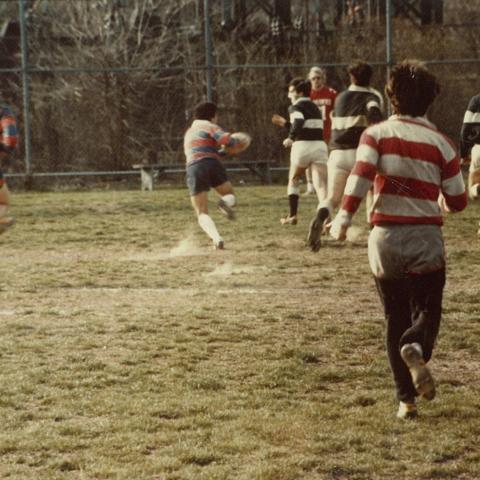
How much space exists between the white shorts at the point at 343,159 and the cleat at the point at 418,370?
6.66 m

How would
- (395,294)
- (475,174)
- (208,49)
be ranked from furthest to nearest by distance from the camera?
(208,49), (475,174), (395,294)

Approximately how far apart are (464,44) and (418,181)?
1911 cm

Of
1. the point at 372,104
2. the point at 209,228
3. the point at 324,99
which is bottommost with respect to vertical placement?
the point at 209,228

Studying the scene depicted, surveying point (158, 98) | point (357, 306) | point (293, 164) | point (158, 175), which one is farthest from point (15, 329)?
point (158, 98)

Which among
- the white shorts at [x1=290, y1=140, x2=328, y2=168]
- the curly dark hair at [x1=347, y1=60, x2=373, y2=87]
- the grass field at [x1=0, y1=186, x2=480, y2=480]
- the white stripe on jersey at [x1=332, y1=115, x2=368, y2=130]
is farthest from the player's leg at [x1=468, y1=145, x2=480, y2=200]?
the curly dark hair at [x1=347, y1=60, x2=373, y2=87]

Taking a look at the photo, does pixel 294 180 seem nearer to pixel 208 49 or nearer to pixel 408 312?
pixel 208 49

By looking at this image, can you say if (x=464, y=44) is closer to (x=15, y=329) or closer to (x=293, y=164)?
(x=293, y=164)

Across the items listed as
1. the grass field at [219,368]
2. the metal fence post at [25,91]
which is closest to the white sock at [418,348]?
the grass field at [219,368]

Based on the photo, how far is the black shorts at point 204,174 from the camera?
12.6 m

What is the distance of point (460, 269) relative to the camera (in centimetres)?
1105

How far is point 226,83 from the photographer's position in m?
23.7

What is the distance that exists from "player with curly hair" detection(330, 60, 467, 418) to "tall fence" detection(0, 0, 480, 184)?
15.8 m

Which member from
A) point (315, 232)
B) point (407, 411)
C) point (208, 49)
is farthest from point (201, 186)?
point (208, 49)

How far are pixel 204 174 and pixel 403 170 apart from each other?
23.1 ft
